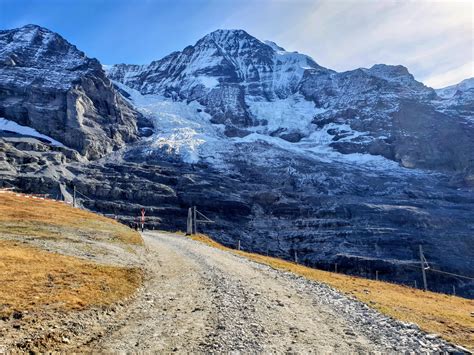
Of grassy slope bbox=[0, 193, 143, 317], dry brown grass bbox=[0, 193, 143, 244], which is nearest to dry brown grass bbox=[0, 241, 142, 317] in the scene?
grassy slope bbox=[0, 193, 143, 317]

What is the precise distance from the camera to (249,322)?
589 inches

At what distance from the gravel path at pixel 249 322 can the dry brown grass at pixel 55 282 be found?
1.27 meters

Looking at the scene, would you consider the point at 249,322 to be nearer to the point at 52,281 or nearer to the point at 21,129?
the point at 52,281

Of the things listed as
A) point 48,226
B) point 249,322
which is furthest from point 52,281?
point 48,226

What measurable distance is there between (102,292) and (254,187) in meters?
148

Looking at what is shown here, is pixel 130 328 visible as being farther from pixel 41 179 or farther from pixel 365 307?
pixel 41 179

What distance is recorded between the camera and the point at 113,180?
14400 cm

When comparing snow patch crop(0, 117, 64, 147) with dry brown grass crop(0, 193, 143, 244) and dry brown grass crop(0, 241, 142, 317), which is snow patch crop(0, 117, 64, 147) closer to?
dry brown grass crop(0, 193, 143, 244)

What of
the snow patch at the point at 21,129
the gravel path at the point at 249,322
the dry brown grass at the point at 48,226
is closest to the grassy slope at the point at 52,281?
the gravel path at the point at 249,322

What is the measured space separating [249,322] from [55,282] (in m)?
8.43

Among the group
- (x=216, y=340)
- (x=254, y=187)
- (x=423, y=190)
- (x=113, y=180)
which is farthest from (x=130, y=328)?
(x=423, y=190)

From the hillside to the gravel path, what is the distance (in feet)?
3.69

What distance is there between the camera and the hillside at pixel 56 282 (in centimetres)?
1240

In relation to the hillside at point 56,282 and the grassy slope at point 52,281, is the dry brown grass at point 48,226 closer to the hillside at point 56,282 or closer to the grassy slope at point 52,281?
the hillside at point 56,282
